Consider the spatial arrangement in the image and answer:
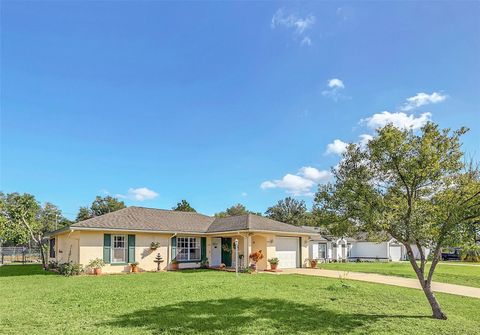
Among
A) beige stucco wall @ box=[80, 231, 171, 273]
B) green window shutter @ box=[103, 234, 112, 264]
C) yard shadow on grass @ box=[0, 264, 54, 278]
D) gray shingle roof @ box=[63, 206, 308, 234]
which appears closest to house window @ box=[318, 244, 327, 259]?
gray shingle roof @ box=[63, 206, 308, 234]

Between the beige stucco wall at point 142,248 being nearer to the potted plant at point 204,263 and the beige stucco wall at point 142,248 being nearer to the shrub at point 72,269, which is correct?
the potted plant at point 204,263

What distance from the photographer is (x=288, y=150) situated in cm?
2188

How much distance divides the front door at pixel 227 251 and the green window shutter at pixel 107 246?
25.9ft

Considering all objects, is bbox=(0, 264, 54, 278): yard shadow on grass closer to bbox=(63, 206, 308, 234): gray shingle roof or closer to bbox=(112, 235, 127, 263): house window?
A: bbox=(112, 235, 127, 263): house window

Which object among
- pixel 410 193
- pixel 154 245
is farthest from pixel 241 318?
pixel 154 245

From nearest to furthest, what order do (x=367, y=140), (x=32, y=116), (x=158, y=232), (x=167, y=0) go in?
1. (x=367, y=140)
2. (x=167, y=0)
3. (x=32, y=116)
4. (x=158, y=232)

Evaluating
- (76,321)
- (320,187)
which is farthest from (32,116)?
(320,187)

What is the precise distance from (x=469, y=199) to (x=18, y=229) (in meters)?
24.8

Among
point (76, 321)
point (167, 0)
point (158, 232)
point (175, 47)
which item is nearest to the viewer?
point (76, 321)

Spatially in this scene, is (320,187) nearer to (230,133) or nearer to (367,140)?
(367,140)

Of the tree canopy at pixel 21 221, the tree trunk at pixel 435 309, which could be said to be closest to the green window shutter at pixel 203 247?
the tree canopy at pixel 21 221

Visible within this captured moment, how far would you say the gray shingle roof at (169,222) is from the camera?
2053 cm

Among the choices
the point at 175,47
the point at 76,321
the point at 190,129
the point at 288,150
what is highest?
the point at 175,47

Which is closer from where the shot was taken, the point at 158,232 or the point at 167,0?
the point at 167,0
